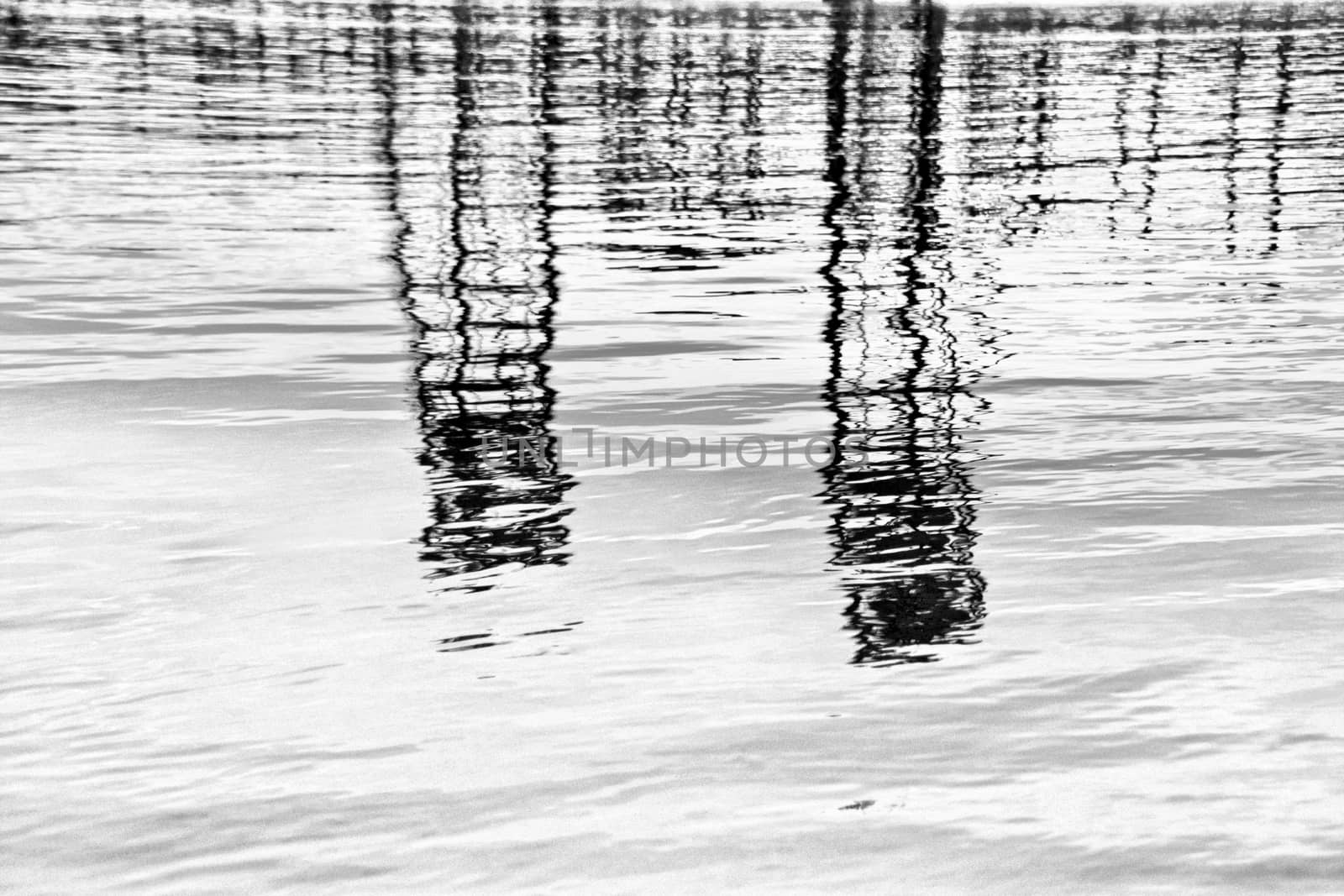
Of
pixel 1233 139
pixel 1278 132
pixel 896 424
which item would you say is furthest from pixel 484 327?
pixel 1278 132

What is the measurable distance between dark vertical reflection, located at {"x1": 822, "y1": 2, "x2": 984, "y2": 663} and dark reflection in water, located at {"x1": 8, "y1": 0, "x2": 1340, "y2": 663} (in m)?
0.02

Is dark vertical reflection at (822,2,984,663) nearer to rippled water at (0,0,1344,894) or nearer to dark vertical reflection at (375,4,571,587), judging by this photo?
rippled water at (0,0,1344,894)

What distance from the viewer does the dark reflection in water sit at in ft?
22.7

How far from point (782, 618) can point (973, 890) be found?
67.0 inches

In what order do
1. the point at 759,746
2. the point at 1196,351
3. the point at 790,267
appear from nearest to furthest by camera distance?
the point at 759,746, the point at 1196,351, the point at 790,267

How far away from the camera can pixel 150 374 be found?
28.4 ft

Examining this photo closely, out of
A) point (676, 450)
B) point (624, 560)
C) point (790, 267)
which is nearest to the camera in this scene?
point (624, 560)

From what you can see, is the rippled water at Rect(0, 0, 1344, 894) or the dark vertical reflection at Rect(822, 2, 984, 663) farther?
the dark vertical reflection at Rect(822, 2, 984, 663)

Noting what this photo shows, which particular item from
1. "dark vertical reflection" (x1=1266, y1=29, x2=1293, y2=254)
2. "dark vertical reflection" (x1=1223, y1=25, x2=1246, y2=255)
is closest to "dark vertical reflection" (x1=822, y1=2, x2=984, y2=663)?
"dark vertical reflection" (x1=1223, y1=25, x2=1246, y2=255)

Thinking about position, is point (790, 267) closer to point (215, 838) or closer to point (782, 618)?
point (782, 618)

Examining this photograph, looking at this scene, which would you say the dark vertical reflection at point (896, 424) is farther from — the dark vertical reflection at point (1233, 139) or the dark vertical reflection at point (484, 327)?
the dark vertical reflection at point (1233, 139)

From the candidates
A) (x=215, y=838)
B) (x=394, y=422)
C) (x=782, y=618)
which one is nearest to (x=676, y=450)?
(x=394, y=422)

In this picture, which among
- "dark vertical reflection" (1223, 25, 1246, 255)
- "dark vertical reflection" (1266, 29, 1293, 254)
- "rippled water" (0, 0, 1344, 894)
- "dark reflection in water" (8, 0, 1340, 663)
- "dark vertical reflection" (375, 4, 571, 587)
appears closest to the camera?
"rippled water" (0, 0, 1344, 894)

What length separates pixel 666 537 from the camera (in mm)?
6250
